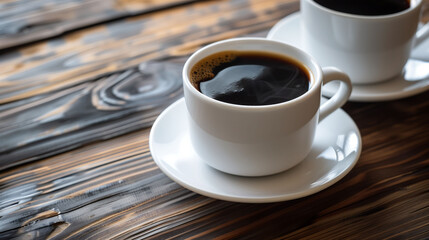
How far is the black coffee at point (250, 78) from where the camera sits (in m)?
0.66

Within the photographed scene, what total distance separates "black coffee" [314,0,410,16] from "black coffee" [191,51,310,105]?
19cm

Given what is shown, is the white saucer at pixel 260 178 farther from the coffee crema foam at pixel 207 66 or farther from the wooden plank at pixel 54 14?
the wooden plank at pixel 54 14

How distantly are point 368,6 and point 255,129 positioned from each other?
35cm

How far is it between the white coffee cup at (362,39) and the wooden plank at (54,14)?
37 cm

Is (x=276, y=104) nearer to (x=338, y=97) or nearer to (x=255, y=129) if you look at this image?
(x=255, y=129)

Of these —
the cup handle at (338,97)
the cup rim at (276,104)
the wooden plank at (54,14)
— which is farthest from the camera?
the wooden plank at (54,14)

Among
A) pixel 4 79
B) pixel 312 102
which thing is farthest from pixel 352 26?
pixel 4 79

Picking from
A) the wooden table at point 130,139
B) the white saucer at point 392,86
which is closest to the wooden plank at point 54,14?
the wooden table at point 130,139

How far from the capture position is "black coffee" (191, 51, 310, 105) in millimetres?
655

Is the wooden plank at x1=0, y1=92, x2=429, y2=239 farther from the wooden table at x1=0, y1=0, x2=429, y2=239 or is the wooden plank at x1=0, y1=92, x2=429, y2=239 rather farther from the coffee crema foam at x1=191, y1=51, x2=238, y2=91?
the coffee crema foam at x1=191, y1=51, x2=238, y2=91

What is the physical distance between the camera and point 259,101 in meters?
0.64

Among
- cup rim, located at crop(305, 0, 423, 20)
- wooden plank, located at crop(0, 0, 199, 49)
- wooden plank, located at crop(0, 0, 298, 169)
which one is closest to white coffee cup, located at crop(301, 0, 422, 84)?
cup rim, located at crop(305, 0, 423, 20)

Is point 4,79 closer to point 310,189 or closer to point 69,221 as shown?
point 69,221

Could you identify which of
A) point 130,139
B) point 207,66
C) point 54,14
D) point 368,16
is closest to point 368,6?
point 368,16
